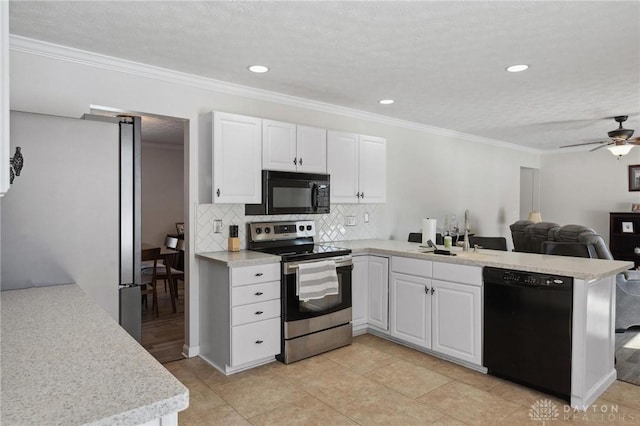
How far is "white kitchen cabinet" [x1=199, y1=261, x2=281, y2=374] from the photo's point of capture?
3.08m

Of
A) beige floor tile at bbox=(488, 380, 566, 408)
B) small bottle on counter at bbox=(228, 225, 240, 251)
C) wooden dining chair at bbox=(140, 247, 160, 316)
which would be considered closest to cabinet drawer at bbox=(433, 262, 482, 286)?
beige floor tile at bbox=(488, 380, 566, 408)

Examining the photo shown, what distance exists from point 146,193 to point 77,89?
478cm

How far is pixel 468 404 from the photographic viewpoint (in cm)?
265

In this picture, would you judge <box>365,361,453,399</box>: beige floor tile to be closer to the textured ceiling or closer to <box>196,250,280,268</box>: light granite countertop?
<box>196,250,280,268</box>: light granite countertop

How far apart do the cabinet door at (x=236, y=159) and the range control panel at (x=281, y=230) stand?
31cm

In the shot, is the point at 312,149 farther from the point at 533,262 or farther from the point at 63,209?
the point at 63,209

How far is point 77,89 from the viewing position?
2932mm

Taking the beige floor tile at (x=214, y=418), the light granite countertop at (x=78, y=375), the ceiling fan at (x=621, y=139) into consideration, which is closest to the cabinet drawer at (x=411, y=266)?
the beige floor tile at (x=214, y=418)

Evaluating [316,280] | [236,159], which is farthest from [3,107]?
[316,280]

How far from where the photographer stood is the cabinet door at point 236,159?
10.9 ft

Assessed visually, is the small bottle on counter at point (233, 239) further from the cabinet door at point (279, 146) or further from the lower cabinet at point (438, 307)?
the lower cabinet at point (438, 307)

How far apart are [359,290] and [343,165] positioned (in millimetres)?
1283

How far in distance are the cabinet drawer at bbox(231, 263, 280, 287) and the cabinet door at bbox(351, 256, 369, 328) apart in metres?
0.90

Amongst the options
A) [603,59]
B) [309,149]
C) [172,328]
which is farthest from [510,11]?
[172,328]
